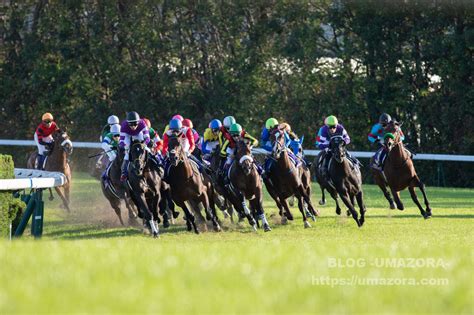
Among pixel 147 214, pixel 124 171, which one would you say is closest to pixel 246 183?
A: pixel 147 214

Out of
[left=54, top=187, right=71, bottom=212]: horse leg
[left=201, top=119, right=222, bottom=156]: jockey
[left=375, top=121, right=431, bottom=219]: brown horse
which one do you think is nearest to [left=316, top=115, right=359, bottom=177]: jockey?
[left=375, top=121, right=431, bottom=219]: brown horse

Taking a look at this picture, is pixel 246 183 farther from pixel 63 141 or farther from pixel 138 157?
pixel 63 141

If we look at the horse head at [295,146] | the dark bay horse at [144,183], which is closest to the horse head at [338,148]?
the horse head at [295,146]

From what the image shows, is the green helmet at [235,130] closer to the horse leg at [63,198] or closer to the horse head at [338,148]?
the horse head at [338,148]

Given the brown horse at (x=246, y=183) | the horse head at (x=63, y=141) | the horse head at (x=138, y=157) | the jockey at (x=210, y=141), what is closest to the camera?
the horse head at (x=138, y=157)

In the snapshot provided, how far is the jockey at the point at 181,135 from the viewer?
19719mm

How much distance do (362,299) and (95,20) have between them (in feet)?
116

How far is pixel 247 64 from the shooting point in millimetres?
40156

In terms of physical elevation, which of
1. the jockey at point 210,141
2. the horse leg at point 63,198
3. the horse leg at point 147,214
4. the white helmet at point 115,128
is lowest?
the horse leg at point 63,198

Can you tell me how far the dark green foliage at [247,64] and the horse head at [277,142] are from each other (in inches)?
643

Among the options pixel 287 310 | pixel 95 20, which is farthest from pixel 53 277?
pixel 95 20

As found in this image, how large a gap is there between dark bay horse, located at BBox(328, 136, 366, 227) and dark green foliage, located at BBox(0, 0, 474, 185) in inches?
602

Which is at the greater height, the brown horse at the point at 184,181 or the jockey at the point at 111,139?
the jockey at the point at 111,139

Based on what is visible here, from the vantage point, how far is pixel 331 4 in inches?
1526
